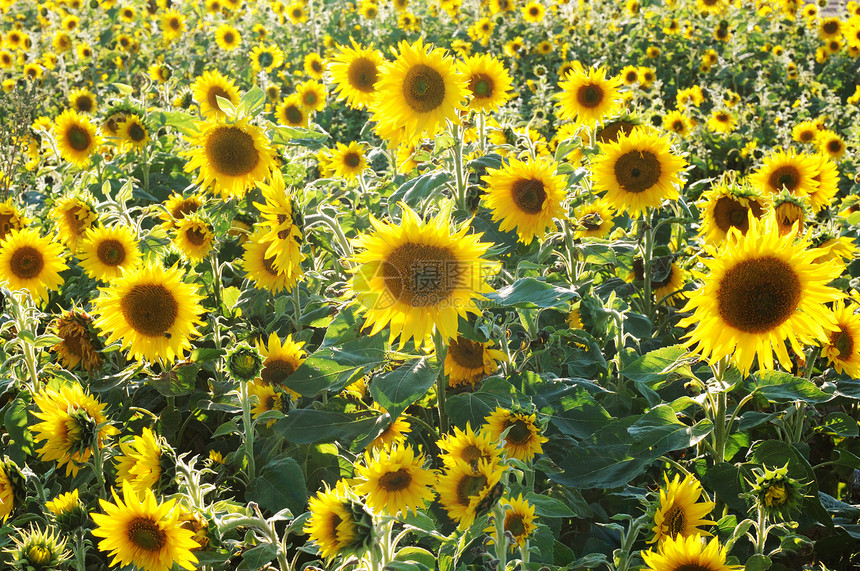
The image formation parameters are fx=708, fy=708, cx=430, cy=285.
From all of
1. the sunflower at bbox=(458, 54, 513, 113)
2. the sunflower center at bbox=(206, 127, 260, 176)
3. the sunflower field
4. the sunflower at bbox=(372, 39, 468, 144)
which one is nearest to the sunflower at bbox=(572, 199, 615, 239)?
the sunflower field

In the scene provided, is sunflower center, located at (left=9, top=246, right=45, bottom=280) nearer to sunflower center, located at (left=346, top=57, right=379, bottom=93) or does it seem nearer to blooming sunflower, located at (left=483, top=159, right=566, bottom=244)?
sunflower center, located at (left=346, top=57, right=379, bottom=93)

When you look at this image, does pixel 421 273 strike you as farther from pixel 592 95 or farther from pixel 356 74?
pixel 592 95

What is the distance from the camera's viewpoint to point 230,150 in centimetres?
248

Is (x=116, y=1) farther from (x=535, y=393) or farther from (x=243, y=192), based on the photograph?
(x=535, y=393)

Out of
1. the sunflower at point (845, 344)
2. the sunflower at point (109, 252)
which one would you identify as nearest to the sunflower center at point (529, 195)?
the sunflower at point (845, 344)

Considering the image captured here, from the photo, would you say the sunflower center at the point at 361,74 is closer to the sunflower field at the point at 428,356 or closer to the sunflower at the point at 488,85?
the sunflower field at the point at 428,356

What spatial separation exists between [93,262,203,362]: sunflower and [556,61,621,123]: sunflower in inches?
71.4

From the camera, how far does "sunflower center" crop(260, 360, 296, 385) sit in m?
2.27

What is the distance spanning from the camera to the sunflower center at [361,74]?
2.98m

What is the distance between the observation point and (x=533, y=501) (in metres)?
1.57

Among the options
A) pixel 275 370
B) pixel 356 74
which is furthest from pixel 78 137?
pixel 275 370

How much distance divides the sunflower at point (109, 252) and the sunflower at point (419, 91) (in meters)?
1.09

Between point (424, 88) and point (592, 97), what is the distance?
3.33 feet

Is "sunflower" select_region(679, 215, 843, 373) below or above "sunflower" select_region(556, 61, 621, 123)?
below
